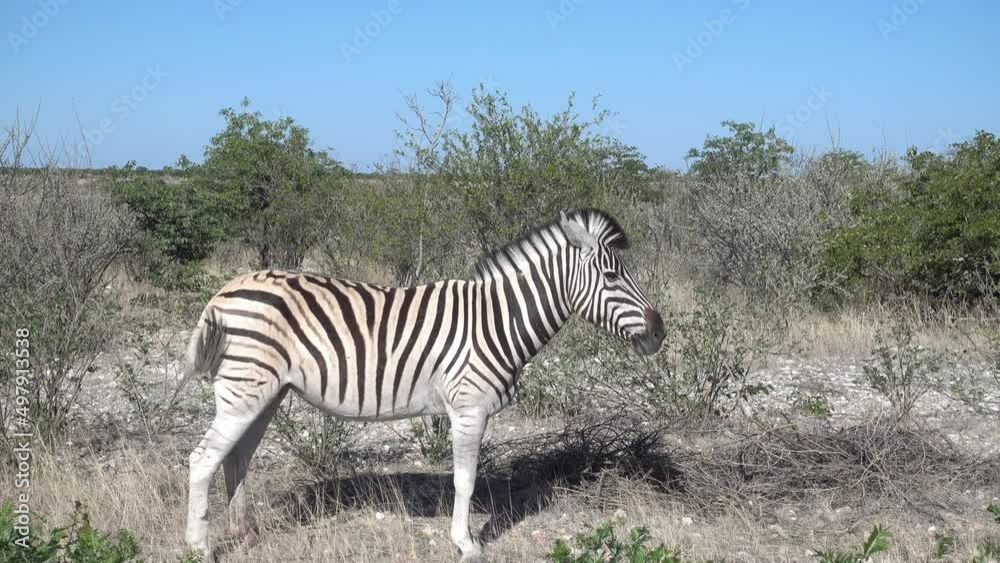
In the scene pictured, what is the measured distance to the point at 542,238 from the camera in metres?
5.92

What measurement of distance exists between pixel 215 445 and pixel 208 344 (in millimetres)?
570

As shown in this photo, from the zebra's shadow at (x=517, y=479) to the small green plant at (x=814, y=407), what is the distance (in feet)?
5.73

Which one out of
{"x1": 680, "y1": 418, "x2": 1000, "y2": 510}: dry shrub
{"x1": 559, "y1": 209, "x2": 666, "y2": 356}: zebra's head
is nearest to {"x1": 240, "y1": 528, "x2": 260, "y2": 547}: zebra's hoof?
{"x1": 559, "y1": 209, "x2": 666, "y2": 356}: zebra's head

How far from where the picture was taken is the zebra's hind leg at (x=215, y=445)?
17.5 ft

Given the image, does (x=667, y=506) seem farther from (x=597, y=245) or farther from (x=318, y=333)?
(x=318, y=333)

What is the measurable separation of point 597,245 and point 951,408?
16.6 ft

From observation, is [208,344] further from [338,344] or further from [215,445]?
[338,344]

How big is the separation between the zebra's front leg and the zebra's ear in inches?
45.9

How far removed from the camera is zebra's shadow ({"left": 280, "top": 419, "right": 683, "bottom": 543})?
6609 mm

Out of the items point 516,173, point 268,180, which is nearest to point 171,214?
point 268,180

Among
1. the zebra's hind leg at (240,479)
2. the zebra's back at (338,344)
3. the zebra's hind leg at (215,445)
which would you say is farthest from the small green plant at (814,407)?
the zebra's hind leg at (215,445)

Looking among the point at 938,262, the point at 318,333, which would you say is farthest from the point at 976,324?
the point at 318,333

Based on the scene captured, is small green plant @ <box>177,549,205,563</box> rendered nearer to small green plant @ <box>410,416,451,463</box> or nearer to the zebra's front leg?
the zebra's front leg

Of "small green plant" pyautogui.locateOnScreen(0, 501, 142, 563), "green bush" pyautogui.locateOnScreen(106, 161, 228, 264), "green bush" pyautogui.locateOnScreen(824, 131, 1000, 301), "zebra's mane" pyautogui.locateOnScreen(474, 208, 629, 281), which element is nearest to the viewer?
"small green plant" pyautogui.locateOnScreen(0, 501, 142, 563)
